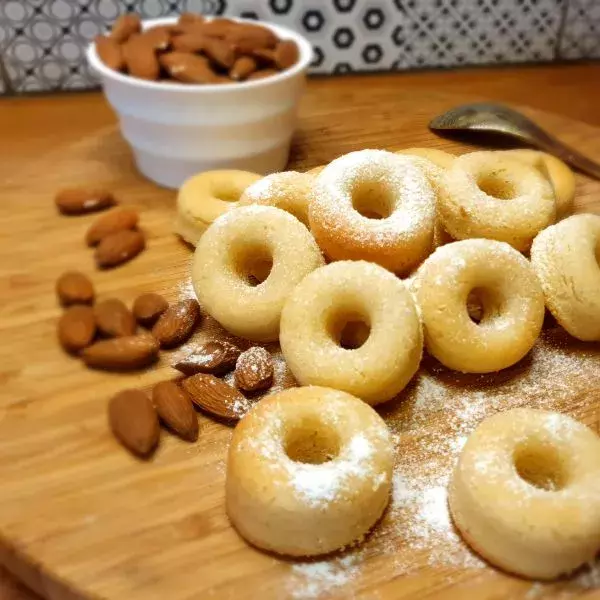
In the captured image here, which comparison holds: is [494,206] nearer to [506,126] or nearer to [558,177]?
[558,177]

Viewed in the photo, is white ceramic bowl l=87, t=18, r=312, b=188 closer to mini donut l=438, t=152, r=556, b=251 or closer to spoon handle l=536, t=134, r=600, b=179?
mini donut l=438, t=152, r=556, b=251

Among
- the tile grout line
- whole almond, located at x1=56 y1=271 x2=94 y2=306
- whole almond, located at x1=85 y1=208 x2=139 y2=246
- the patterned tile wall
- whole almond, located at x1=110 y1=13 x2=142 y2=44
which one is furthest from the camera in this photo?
the tile grout line

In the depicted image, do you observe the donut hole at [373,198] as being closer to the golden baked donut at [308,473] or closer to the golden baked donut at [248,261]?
the golden baked donut at [248,261]

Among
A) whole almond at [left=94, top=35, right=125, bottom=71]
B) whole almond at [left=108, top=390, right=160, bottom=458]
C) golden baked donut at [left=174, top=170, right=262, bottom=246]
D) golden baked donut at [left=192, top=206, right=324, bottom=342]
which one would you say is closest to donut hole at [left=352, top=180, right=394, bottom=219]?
golden baked donut at [left=192, top=206, right=324, bottom=342]

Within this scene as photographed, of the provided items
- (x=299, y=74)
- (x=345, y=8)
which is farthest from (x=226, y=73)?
(x=345, y=8)

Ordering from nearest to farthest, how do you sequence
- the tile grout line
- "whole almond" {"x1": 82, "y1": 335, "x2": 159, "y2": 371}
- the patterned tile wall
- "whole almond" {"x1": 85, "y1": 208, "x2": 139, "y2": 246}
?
"whole almond" {"x1": 82, "y1": 335, "x2": 159, "y2": 371}, "whole almond" {"x1": 85, "y1": 208, "x2": 139, "y2": 246}, the patterned tile wall, the tile grout line

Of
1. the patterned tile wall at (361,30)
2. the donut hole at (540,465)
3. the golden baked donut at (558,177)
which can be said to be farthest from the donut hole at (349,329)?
the patterned tile wall at (361,30)

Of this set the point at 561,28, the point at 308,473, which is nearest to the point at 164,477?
the point at 308,473
